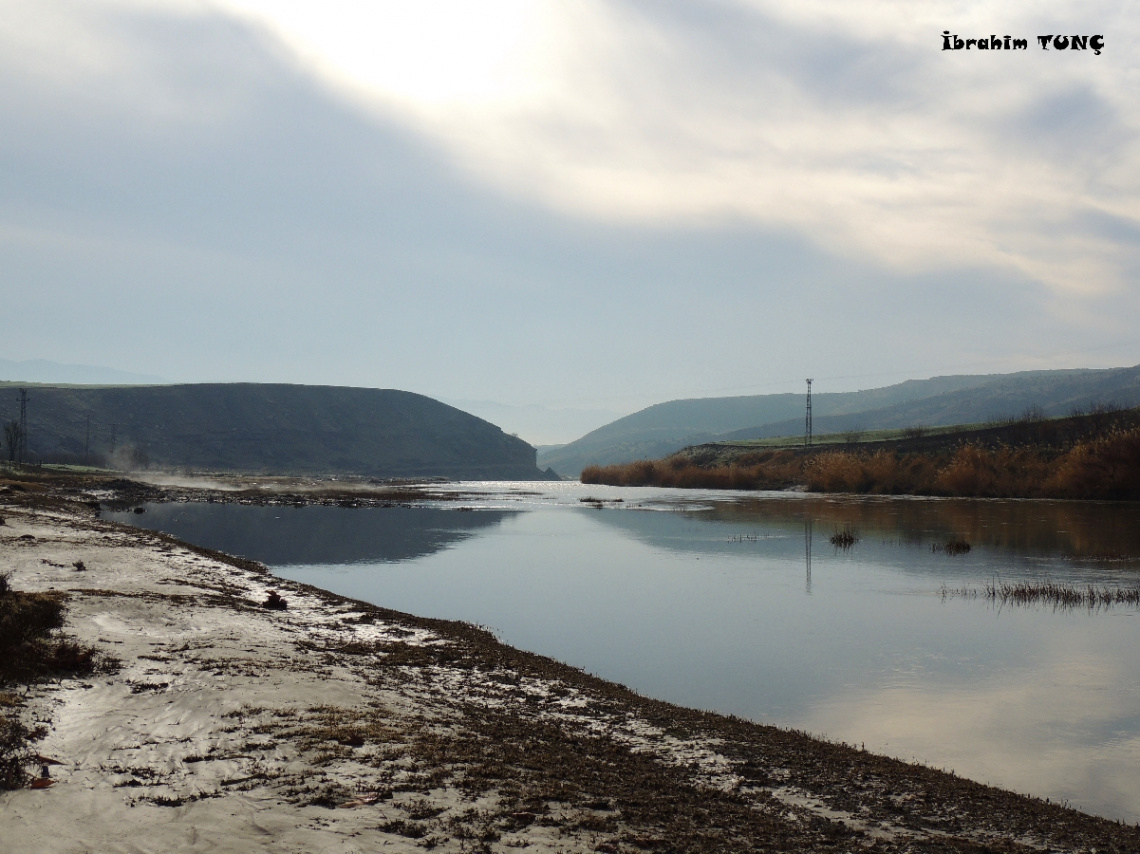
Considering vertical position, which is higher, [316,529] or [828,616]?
[828,616]

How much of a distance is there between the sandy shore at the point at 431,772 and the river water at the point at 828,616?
203 cm

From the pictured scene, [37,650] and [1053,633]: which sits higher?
[37,650]

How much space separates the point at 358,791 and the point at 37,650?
20.4 ft

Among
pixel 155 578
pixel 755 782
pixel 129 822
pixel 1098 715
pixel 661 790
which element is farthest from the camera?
pixel 155 578

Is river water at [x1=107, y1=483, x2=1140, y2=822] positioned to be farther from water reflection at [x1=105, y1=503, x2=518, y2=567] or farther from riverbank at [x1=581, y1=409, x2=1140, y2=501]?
riverbank at [x1=581, y1=409, x2=1140, y2=501]

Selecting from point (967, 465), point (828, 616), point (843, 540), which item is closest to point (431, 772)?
point (828, 616)

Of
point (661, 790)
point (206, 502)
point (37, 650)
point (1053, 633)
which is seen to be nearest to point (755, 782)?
point (661, 790)

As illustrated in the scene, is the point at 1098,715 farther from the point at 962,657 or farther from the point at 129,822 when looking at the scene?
the point at 129,822

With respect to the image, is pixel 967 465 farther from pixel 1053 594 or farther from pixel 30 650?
pixel 30 650

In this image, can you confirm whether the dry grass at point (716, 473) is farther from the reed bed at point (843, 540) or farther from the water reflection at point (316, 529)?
the reed bed at point (843, 540)

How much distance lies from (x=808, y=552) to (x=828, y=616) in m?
15.4

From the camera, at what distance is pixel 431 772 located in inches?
349

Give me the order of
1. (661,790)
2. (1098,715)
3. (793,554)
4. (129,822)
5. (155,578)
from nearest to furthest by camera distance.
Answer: (129,822) < (661,790) < (1098,715) < (155,578) < (793,554)

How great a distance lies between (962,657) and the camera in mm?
17672
